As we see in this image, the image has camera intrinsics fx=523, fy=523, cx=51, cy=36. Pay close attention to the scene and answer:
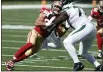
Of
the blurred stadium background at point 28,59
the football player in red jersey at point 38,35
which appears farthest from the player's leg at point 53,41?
the football player in red jersey at point 38,35

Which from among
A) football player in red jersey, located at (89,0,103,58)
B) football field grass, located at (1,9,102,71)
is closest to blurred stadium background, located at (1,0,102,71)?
football field grass, located at (1,9,102,71)

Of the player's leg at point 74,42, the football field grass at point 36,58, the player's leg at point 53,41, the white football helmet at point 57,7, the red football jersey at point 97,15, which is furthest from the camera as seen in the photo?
the player's leg at point 53,41

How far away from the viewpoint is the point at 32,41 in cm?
985

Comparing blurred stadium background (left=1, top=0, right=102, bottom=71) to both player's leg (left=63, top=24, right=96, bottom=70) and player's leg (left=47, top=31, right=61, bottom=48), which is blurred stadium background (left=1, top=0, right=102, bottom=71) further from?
player's leg (left=63, top=24, right=96, bottom=70)

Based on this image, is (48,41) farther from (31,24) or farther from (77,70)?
(31,24)

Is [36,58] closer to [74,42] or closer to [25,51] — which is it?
[25,51]

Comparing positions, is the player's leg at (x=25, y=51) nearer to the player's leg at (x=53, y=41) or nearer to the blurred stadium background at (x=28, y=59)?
the blurred stadium background at (x=28, y=59)

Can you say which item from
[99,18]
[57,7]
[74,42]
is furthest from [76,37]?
[99,18]

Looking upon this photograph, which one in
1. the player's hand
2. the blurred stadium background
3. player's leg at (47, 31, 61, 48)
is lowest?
the blurred stadium background

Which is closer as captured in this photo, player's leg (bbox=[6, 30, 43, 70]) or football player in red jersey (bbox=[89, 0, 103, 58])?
player's leg (bbox=[6, 30, 43, 70])

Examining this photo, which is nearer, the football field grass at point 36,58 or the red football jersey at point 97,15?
the football field grass at point 36,58

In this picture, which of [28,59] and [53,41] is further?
[53,41]

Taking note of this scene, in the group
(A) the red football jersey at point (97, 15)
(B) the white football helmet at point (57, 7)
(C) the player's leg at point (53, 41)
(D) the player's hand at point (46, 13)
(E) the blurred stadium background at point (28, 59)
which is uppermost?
(B) the white football helmet at point (57, 7)

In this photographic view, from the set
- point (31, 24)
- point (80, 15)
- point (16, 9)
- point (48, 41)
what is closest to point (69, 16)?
point (80, 15)
